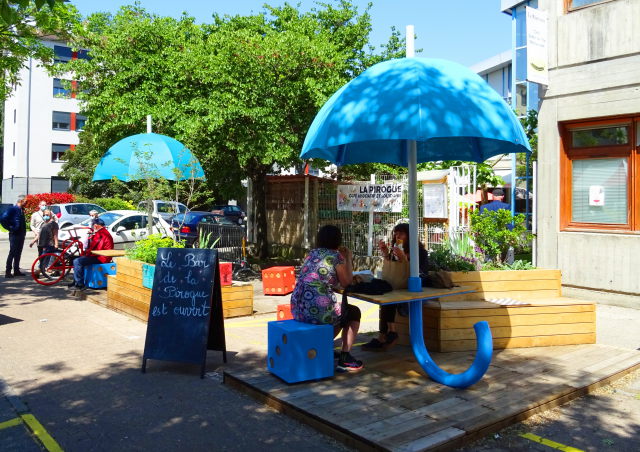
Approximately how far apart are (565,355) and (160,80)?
10412mm

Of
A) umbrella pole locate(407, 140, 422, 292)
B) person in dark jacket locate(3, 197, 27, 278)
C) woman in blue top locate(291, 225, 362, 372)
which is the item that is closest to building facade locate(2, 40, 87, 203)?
person in dark jacket locate(3, 197, 27, 278)

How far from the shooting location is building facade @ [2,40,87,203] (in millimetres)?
43281

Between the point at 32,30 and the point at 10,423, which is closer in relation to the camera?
the point at 10,423

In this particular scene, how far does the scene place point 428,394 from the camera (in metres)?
4.98

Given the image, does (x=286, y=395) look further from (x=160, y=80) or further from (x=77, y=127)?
(x=77, y=127)

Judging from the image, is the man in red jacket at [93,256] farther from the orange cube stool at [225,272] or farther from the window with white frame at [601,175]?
the window with white frame at [601,175]

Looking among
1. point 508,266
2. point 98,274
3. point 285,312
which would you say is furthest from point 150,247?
point 508,266

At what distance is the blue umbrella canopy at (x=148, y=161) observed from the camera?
9820 mm

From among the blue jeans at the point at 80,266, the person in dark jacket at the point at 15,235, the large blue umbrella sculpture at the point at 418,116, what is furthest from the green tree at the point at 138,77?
the large blue umbrella sculpture at the point at 418,116

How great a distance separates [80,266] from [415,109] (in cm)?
847

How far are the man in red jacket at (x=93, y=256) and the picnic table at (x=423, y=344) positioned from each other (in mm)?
7180

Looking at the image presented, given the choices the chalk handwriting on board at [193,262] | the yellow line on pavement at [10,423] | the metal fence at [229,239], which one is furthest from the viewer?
the metal fence at [229,239]

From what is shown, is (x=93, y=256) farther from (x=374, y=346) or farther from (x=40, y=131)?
(x=40, y=131)

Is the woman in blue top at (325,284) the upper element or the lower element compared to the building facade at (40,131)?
lower
